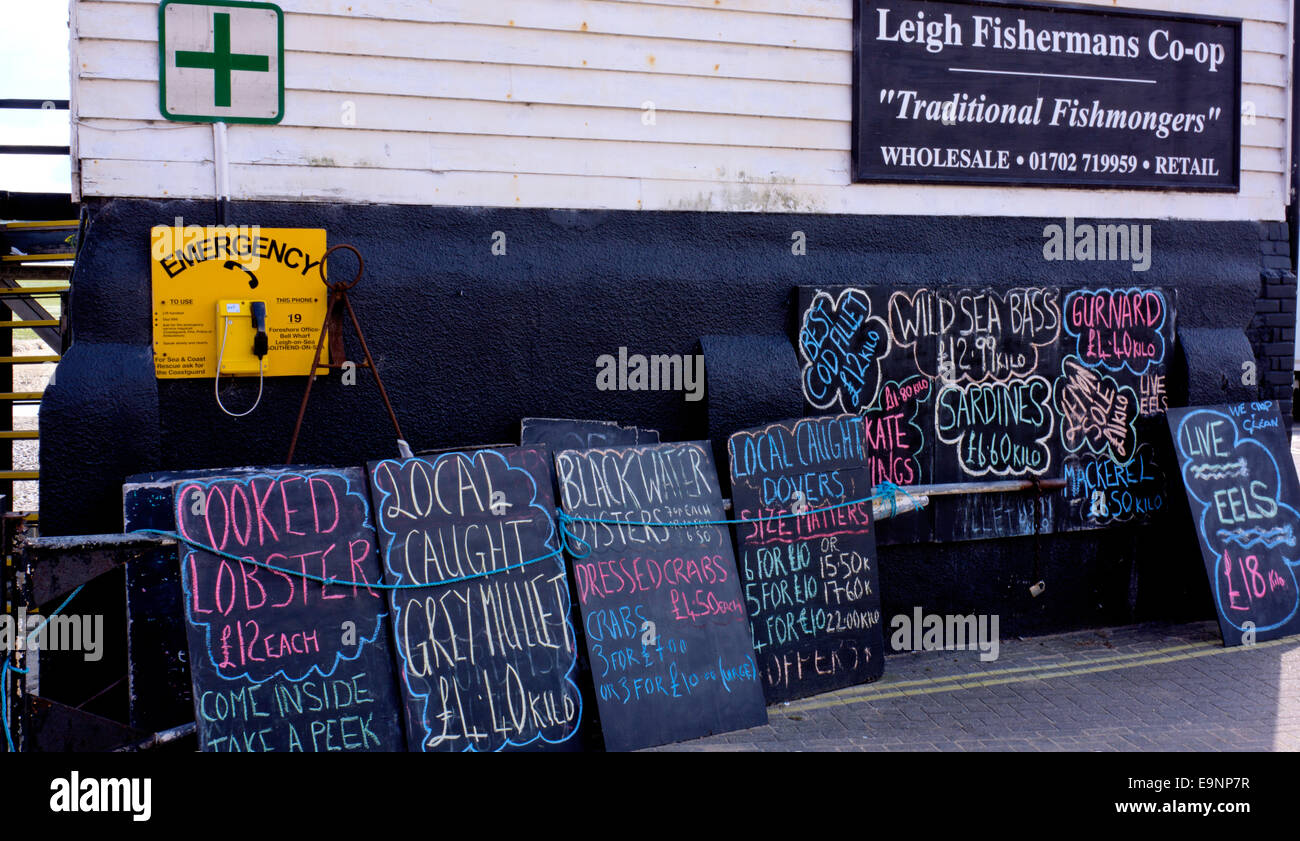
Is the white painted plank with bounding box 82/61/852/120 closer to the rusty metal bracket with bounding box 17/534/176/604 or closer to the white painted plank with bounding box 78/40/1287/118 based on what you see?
the white painted plank with bounding box 78/40/1287/118

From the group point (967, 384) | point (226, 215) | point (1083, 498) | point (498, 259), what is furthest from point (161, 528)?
point (1083, 498)

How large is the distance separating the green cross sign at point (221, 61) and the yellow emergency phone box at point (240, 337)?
1.06m

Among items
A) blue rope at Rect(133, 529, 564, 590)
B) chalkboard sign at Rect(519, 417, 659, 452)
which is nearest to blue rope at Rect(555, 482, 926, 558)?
blue rope at Rect(133, 529, 564, 590)

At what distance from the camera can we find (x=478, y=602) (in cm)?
490

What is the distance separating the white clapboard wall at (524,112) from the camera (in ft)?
17.7

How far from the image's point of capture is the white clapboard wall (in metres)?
5.38

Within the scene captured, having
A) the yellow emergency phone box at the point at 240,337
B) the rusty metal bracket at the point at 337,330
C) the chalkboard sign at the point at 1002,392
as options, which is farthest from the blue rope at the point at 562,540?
the yellow emergency phone box at the point at 240,337

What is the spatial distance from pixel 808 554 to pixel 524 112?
299cm

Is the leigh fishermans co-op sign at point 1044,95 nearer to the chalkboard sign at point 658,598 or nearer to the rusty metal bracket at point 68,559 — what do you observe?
the chalkboard sign at point 658,598

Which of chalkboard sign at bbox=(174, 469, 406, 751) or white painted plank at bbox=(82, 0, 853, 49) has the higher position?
white painted plank at bbox=(82, 0, 853, 49)

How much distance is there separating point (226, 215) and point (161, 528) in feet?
5.63

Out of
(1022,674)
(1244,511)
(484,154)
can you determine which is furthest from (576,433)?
(1244,511)

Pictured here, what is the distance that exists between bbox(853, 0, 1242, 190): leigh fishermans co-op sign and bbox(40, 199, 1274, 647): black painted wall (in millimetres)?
389

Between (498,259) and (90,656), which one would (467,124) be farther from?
(90,656)
